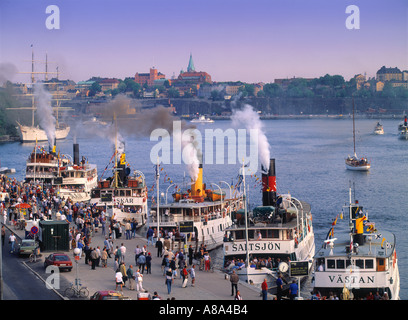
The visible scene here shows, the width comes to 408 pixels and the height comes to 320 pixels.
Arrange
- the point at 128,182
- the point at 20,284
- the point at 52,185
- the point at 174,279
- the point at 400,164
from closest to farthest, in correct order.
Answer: the point at 20,284 → the point at 174,279 → the point at 128,182 → the point at 52,185 → the point at 400,164

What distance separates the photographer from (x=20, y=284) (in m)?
24.3

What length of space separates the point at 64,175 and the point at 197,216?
626 inches

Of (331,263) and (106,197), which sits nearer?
(331,263)

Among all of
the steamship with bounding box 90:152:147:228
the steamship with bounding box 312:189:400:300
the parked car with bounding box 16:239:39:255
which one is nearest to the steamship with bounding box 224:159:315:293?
the steamship with bounding box 312:189:400:300

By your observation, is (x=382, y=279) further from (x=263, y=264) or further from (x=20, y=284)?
(x=20, y=284)

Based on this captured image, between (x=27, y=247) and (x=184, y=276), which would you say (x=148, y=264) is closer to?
(x=184, y=276)

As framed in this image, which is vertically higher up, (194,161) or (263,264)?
(194,161)

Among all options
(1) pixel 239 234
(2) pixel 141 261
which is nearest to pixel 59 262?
(2) pixel 141 261

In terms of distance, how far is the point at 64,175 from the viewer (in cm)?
5150

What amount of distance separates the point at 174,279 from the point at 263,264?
14.8 feet

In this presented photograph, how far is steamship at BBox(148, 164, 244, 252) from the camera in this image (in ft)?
121

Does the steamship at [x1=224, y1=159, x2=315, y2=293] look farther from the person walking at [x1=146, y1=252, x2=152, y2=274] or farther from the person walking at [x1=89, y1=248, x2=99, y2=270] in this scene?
the person walking at [x1=89, y1=248, x2=99, y2=270]

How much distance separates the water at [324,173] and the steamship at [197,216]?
2134 millimetres
